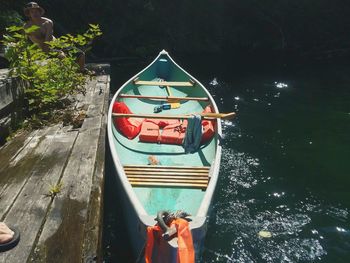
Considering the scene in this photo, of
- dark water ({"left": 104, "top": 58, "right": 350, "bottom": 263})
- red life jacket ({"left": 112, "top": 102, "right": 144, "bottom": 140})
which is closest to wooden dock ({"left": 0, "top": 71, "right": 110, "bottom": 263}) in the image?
red life jacket ({"left": 112, "top": 102, "right": 144, "bottom": 140})

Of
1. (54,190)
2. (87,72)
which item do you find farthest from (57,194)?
(87,72)

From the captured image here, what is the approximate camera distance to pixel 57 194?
386 cm

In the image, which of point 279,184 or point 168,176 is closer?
point 168,176

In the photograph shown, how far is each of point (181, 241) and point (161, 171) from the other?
7.71 feet

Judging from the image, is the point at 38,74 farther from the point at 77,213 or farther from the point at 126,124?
the point at 77,213

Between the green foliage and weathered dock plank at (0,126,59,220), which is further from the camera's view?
the green foliage

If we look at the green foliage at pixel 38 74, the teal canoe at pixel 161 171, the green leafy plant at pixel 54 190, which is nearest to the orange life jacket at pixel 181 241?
the teal canoe at pixel 161 171

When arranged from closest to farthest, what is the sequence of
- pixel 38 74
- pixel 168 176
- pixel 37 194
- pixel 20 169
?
pixel 37 194 → pixel 20 169 → pixel 168 176 → pixel 38 74

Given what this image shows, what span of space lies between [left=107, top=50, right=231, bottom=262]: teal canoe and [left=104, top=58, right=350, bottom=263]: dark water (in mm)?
868

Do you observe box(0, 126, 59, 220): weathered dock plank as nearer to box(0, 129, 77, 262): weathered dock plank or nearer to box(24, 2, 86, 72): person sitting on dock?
box(0, 129, 77, 262): weathered dock plank

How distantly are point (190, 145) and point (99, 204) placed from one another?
2854 millimetres

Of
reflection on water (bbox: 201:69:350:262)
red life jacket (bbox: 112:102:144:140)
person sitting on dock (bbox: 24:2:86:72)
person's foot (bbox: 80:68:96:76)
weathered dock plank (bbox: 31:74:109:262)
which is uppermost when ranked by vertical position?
person sitting on dock (bbox: 24:2:86:72)

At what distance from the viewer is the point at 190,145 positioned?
6.41 metres

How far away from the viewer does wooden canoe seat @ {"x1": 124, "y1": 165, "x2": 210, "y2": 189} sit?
511cm
